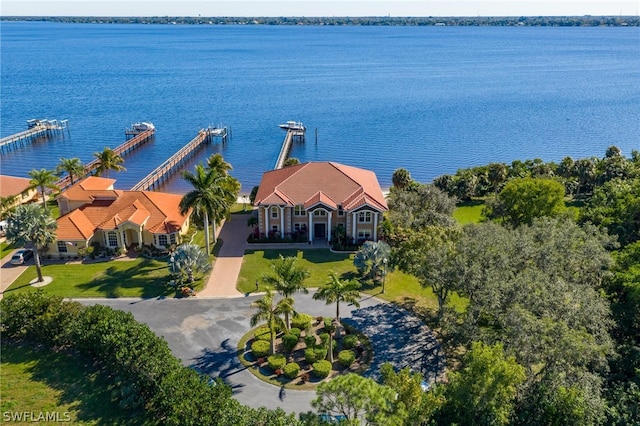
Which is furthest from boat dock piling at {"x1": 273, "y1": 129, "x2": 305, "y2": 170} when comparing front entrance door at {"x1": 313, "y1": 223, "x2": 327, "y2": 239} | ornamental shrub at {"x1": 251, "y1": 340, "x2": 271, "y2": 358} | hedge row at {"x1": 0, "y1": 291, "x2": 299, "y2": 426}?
hedge row at {"x1": 0, "y1": 291, "x2": 299, "y2": 426}

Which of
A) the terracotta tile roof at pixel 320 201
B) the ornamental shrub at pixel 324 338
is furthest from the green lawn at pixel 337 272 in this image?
the ornamental shrub at pixel 324 338

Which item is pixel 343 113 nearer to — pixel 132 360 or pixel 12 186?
pixel 12 186

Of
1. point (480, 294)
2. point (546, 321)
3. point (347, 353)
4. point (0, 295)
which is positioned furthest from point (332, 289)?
point (0, 295)

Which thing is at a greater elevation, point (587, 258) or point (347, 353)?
point (587, 258)

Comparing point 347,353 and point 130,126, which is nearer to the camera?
point 347,353

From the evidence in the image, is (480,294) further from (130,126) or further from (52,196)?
(130,126)

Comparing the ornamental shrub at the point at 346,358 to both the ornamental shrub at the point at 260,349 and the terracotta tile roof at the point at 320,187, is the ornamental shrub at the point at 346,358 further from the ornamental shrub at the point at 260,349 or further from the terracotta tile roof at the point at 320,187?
the terracotta tile roof at the point at 320,187
